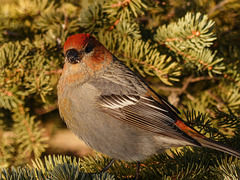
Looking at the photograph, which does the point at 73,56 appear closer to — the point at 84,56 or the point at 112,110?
the point at 84,56

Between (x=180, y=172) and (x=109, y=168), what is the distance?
62cm

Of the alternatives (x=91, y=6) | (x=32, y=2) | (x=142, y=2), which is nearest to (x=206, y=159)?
(x=142, y=2)

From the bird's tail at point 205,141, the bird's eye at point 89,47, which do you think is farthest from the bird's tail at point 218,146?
the bird's eye at point 89,47

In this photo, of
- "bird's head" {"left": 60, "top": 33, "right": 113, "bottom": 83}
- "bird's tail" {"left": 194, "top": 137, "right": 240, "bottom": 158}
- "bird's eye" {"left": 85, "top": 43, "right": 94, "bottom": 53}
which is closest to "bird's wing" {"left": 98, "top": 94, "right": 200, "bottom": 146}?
"bird's tail" {"left": 194, "top": 137, "right": 240, "bottom": 158}

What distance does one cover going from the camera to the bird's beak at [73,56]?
242 cm

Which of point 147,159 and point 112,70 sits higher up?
point 112,70

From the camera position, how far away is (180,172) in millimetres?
1949

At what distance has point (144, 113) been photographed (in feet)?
8.04

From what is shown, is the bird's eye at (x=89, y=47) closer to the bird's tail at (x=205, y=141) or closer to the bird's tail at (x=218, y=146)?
the bird's tail at (x=205, y=141)

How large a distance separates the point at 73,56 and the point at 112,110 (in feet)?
2.01

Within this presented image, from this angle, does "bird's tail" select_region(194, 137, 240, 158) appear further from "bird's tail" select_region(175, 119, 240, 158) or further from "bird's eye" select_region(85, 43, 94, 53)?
"bird's eye" select_region(85, 43, 94, 53)

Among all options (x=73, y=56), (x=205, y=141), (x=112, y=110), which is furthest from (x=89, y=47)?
(x=205, y=141)

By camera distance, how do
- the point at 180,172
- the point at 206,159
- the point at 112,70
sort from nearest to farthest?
1. the point at 180,172
2. the point at 206,159
3. the point at 112,70

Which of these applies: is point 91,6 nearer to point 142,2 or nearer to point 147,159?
point 142,2
